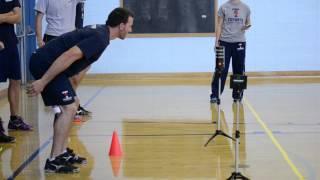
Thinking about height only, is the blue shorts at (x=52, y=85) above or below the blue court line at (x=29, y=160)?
above

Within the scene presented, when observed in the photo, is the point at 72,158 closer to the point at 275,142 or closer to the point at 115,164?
the point at 115,164

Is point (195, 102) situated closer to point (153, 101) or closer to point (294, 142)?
point (153, 101)

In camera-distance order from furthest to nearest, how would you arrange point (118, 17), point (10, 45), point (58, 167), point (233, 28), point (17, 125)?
point (233, 28), point (17, 125), point (10, 45), point (58, 167), point (118, 17)

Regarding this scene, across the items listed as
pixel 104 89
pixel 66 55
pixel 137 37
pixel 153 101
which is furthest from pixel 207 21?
pixel 66 55

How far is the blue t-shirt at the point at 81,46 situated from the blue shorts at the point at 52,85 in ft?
0.07

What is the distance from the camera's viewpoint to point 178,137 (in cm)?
637

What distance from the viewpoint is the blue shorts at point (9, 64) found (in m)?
6.09

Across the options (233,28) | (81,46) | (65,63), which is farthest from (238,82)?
(233,28)

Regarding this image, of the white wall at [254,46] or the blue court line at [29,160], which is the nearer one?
the blue court line at [29,160]

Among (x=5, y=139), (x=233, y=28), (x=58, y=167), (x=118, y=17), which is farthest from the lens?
(x=233, y=28)

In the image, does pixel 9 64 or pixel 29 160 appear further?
pixel 9 64

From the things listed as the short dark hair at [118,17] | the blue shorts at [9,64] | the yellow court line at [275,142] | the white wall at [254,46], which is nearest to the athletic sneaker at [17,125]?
the blue shorts at [9,64]

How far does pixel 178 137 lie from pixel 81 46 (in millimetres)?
2193

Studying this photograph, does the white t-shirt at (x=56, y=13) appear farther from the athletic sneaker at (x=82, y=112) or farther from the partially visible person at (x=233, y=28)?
the partially visible person at (x=233, y=28)
